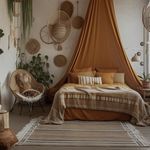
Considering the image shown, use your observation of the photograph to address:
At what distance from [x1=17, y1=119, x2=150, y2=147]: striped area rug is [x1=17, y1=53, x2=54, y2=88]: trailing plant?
1923 millimetres

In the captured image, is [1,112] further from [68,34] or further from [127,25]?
[127,25]

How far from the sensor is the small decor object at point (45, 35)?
26.3ft

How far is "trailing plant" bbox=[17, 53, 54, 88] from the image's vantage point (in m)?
7.90

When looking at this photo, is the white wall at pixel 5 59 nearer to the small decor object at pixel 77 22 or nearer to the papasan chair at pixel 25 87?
the papasan chair at pixel 25 87

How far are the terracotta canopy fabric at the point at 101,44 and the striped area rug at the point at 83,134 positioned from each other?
2.08 m

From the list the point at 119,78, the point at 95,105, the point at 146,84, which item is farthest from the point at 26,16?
the point at 146,84

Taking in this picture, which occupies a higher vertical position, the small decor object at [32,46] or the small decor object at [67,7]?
the small decor object at [67,7]

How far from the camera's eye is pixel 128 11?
312 inches

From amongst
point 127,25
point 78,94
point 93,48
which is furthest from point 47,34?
point 78,94

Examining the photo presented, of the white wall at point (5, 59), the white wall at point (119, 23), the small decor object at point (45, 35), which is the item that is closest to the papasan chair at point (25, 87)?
the white wall at point (5, 59)

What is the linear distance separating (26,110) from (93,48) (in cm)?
208

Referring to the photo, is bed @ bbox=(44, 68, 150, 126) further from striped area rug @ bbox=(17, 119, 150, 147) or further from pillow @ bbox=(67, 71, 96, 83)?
pillow @ bbox=(67, 71, 96, 83)

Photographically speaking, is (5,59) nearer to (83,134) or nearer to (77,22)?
(77,22)

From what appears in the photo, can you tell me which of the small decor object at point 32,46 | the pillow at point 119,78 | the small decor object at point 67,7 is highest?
the small decor object at point 67,7
